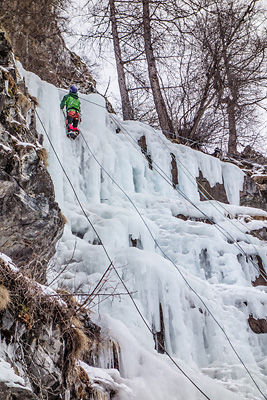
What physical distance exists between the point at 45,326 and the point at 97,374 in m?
0.91

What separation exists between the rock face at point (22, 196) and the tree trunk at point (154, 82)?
224 inches

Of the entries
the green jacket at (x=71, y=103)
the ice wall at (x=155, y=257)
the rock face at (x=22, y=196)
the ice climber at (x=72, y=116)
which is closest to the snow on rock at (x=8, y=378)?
the ice wall at (x=155, y=257)

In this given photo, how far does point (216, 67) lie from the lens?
10227 millimetres

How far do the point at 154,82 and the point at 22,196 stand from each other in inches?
277

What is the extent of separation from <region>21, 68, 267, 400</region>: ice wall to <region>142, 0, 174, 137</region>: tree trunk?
1.13 m

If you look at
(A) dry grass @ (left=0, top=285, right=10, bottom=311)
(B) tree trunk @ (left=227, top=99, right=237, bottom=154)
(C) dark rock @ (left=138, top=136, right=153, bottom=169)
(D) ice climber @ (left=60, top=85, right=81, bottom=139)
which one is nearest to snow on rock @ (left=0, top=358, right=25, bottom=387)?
(A) dry grass @ (left=0, top=285, right=10, bottom=311)

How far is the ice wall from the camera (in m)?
3.92

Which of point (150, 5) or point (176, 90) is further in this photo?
point (176, 90)

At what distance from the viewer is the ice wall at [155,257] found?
3.92 meters

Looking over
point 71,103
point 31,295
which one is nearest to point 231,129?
point 71,103

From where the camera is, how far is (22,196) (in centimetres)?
422

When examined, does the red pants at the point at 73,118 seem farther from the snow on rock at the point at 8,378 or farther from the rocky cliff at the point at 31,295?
the snow on rock at the point at 8,378

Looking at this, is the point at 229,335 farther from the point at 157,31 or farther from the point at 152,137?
the point at 157,31

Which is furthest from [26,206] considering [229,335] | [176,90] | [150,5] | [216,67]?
[176,90]
